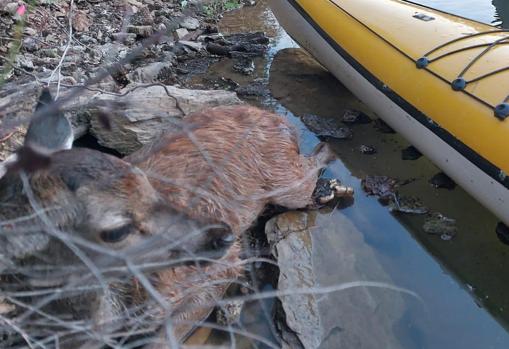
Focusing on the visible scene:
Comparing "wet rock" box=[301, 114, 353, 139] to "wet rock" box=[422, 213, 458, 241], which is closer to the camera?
"wet rock" box=[422, 213, 458, 241]

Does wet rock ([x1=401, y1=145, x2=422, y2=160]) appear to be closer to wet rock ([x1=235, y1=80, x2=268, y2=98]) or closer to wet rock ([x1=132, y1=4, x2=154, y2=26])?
wet rock ([x1=235, y1=80, x2=268, y2=98])

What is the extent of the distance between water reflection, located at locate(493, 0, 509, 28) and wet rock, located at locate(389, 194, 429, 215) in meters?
5.52

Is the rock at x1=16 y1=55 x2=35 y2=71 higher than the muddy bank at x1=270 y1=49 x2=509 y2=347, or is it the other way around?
the muddy bank at x1=270 y1=49 x2=509 y2=347

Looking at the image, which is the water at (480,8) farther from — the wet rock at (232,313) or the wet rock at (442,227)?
the wet rock at (232,313)

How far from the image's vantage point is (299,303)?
376 cm

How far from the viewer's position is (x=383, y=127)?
607 cm

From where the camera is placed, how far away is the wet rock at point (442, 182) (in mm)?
5059

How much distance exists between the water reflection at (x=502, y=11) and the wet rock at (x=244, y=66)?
4580 millimetres

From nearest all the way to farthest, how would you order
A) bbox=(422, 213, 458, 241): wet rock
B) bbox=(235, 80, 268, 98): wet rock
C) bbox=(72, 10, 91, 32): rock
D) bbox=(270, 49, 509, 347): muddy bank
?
bbox=(270, 49, 509, 347): muddy bank, bbox=(422, 213, 458, 241): wet rock, bbox=(235, 80, 268, 98): wet rock, bbox=(72, 10, 91, 32): rock

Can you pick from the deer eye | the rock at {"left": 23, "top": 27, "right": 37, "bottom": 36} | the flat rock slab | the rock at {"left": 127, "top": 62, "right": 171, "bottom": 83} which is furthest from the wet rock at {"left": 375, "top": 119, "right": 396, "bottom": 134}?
the rock at {"left": 23, "top": 27, "right": 37, "bottom": 36}

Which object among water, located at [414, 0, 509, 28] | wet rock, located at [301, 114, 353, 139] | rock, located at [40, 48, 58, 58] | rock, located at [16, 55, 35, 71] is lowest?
rock, located at [40, 48, 58, 58]

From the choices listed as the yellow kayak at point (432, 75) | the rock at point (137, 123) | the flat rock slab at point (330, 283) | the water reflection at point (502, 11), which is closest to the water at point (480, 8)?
the water reflection at point (502, 11)

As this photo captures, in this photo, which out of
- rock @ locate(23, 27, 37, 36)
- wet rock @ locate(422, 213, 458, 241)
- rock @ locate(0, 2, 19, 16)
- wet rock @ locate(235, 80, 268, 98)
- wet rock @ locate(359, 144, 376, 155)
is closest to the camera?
wet rock @ locate(422, 213, 458, 241)

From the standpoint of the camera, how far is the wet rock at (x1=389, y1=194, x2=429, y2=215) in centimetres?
483
